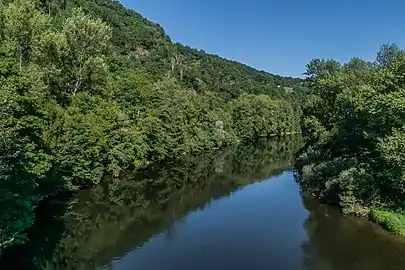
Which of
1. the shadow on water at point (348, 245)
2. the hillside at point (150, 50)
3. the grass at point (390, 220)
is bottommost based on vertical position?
the shadow on water at point (348, 245)

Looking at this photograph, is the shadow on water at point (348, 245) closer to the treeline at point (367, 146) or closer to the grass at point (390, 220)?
the grass at point (390, 220)

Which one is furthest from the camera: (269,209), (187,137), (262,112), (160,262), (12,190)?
(262,112)

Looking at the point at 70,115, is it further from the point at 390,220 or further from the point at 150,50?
the point at 150,50

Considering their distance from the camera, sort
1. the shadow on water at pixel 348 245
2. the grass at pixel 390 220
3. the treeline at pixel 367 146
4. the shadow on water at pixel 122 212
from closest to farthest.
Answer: the shadow on water at pixel 348 245
the shadow on water at pixel 122 212
the grass at pixel 390 220
the treeline at pixel 367 146

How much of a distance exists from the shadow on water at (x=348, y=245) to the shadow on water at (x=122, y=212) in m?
10.9

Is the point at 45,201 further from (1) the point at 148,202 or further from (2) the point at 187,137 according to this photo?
(2) the point at 187,137

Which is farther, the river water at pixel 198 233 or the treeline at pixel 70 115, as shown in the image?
the river water at pixel 198 233

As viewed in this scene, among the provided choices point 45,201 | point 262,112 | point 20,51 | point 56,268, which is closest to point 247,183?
point 45,201

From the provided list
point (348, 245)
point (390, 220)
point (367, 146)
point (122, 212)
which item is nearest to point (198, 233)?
point (122, 212)

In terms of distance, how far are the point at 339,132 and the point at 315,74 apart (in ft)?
52.9

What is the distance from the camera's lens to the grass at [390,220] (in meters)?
30.7

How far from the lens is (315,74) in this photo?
58125 millimetres

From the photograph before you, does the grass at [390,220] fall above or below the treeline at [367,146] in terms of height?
below

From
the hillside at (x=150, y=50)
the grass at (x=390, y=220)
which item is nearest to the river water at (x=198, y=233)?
the grass at (x=390, y=220)
